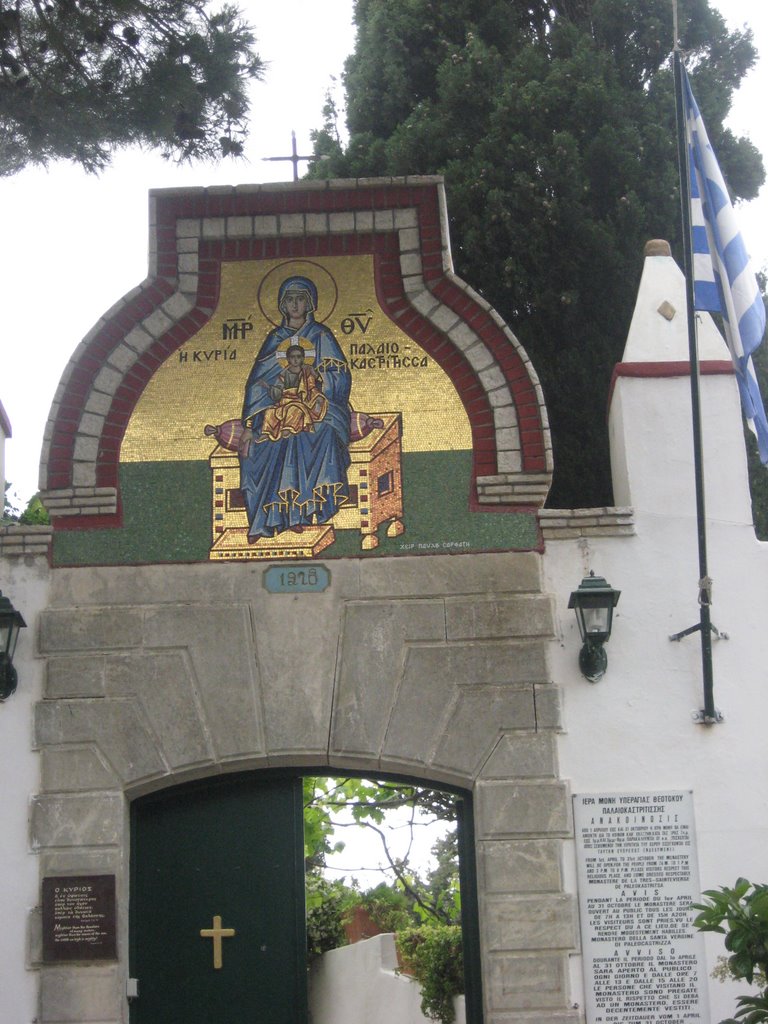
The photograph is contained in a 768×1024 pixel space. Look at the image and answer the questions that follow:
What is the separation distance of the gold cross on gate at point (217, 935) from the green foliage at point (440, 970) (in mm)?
3420

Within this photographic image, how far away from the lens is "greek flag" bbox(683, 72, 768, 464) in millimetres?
7703

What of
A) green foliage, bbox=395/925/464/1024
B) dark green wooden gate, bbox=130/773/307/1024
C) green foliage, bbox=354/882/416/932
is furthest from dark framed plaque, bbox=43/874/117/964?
green foliage, bbox=354/882/416/932

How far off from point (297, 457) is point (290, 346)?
2.30ft

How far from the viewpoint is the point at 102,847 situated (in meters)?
7.54

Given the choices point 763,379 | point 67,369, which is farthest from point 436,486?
point 763,379

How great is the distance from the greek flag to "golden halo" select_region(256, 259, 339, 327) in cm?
215

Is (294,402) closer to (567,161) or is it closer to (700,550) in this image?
(700,550)

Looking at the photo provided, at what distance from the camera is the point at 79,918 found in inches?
291

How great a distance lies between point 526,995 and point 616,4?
921 cm

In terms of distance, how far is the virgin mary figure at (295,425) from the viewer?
8.09m

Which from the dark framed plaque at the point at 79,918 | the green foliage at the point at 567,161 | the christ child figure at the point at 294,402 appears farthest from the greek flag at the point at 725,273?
the dark framed plaque at the point at 79,918
